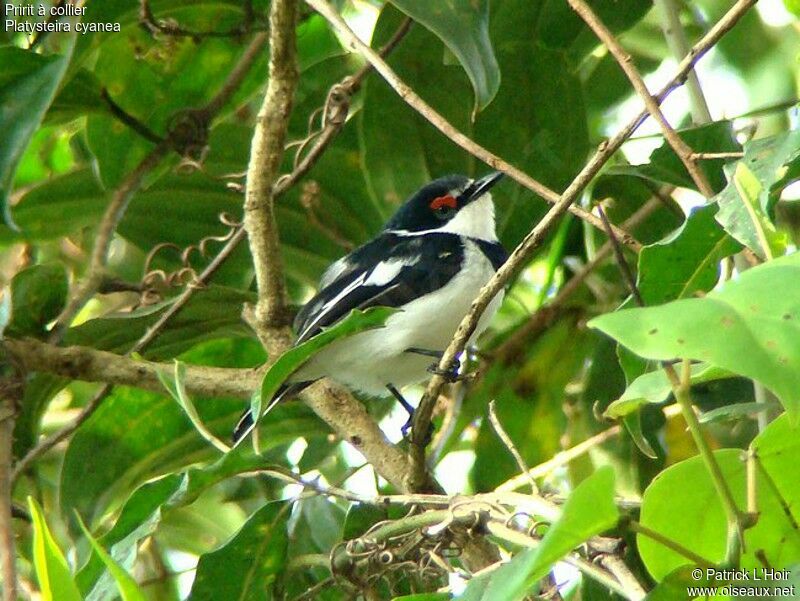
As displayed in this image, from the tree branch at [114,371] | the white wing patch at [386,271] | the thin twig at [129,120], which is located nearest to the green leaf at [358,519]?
the tree branch at [114,371]

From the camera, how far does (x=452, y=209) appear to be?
3.31 m

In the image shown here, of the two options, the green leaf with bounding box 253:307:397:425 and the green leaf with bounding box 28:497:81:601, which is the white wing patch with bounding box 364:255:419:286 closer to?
the green leaf with bounding box 253:307:397:425

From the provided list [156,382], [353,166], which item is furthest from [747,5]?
[353,166]

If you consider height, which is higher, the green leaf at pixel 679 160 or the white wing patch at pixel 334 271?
the green leaf at pixel 679 160

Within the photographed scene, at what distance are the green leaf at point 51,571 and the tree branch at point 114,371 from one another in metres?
1.05

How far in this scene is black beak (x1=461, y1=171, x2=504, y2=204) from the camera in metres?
3.10

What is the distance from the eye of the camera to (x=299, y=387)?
272 centimetres

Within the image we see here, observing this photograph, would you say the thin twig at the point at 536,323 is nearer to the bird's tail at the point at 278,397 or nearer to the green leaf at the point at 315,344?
the bird's tail at the point at 278,397

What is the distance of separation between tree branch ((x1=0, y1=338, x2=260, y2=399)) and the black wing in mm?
318

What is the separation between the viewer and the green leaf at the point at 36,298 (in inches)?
103

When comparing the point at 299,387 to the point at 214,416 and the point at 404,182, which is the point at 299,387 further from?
the point at 404,182

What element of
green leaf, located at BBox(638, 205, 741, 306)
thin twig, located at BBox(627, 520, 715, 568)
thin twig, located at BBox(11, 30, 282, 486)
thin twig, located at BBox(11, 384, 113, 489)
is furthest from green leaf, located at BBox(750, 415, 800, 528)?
thin twig, located at BBox(11, 384, 113, 489)

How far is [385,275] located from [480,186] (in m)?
0.41

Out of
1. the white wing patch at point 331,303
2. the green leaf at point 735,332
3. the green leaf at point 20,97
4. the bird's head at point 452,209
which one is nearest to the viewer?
the green leaf at point 735,332
